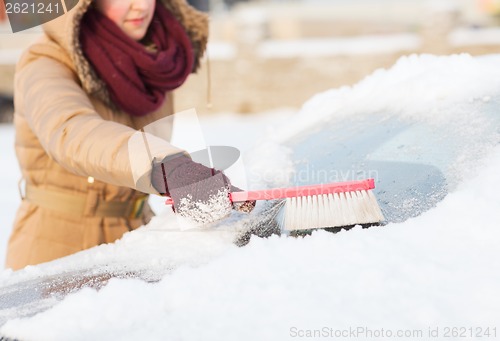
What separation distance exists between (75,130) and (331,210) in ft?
2.48

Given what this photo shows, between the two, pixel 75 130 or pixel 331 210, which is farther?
pixel 75 130

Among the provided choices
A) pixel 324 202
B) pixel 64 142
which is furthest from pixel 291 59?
pixel 324 202

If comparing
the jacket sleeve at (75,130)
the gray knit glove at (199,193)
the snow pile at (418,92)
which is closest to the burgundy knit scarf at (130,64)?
the jacket sleeve at (75,130)

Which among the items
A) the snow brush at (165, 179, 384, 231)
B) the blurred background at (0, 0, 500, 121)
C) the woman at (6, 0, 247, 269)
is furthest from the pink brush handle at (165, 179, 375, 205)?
the blurred background at (0, 0, 500, 121)

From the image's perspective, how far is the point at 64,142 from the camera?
6.35 ft

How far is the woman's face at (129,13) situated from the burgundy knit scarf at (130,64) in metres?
0.03

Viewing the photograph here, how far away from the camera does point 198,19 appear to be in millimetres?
2760

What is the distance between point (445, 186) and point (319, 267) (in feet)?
1.52

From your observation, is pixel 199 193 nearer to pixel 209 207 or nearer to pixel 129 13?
pixel 209 207

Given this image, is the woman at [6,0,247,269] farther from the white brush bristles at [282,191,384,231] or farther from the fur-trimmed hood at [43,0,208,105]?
the white brush bristles at [282,191,384,231]

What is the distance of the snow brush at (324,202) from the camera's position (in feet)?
5.13

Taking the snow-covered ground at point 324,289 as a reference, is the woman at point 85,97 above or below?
below

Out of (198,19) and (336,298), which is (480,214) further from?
(198,19)

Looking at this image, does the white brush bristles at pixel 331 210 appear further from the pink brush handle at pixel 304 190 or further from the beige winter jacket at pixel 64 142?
the beige winter jacket at pixel 64 142
